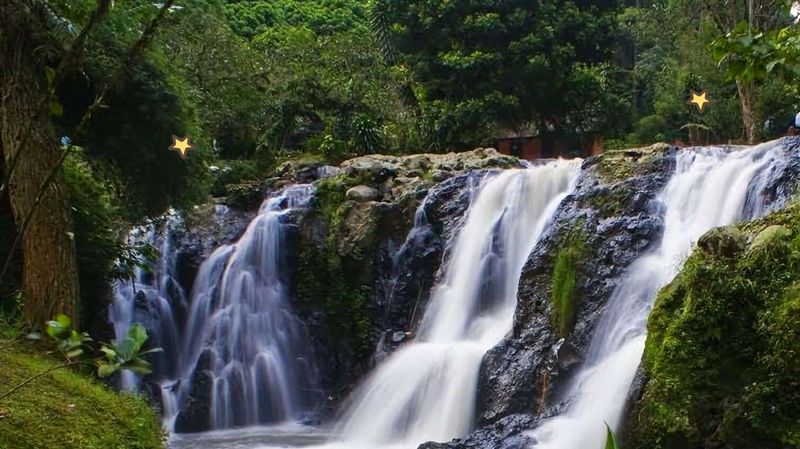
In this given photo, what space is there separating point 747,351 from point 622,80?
928 inches

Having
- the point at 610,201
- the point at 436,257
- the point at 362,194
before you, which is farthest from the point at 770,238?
the point at 362,194

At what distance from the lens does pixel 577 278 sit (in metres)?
8.71

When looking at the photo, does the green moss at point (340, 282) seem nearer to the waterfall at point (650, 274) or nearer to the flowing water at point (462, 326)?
the flowing water at point (462, 326)

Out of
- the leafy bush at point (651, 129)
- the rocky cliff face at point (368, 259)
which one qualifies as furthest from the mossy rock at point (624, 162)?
the leafy bush at point (651, 129)

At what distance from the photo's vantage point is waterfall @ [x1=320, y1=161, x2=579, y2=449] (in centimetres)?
890

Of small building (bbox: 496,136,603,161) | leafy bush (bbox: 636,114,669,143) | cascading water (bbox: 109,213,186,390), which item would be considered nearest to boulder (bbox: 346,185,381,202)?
cascading water (bbox: 109,213,186,390)

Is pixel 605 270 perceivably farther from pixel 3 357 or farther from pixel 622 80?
pixel 622 80

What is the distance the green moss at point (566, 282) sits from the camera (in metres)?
8.44

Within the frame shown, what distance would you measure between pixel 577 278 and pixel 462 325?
85.5 inches

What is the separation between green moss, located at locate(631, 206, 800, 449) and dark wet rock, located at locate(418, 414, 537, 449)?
41.9 inches

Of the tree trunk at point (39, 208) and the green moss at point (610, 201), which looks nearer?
the tree trunk at point (39, 208)

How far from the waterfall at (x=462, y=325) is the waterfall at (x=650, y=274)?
162 centimetres

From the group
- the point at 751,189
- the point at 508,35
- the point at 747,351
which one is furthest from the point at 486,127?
the point at 747,351

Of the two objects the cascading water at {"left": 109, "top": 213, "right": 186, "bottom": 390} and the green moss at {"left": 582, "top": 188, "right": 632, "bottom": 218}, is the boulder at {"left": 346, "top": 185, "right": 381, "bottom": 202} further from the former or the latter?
the green moss at {"left": 582, "top": 188, "right": 632, "bottom": 218}
